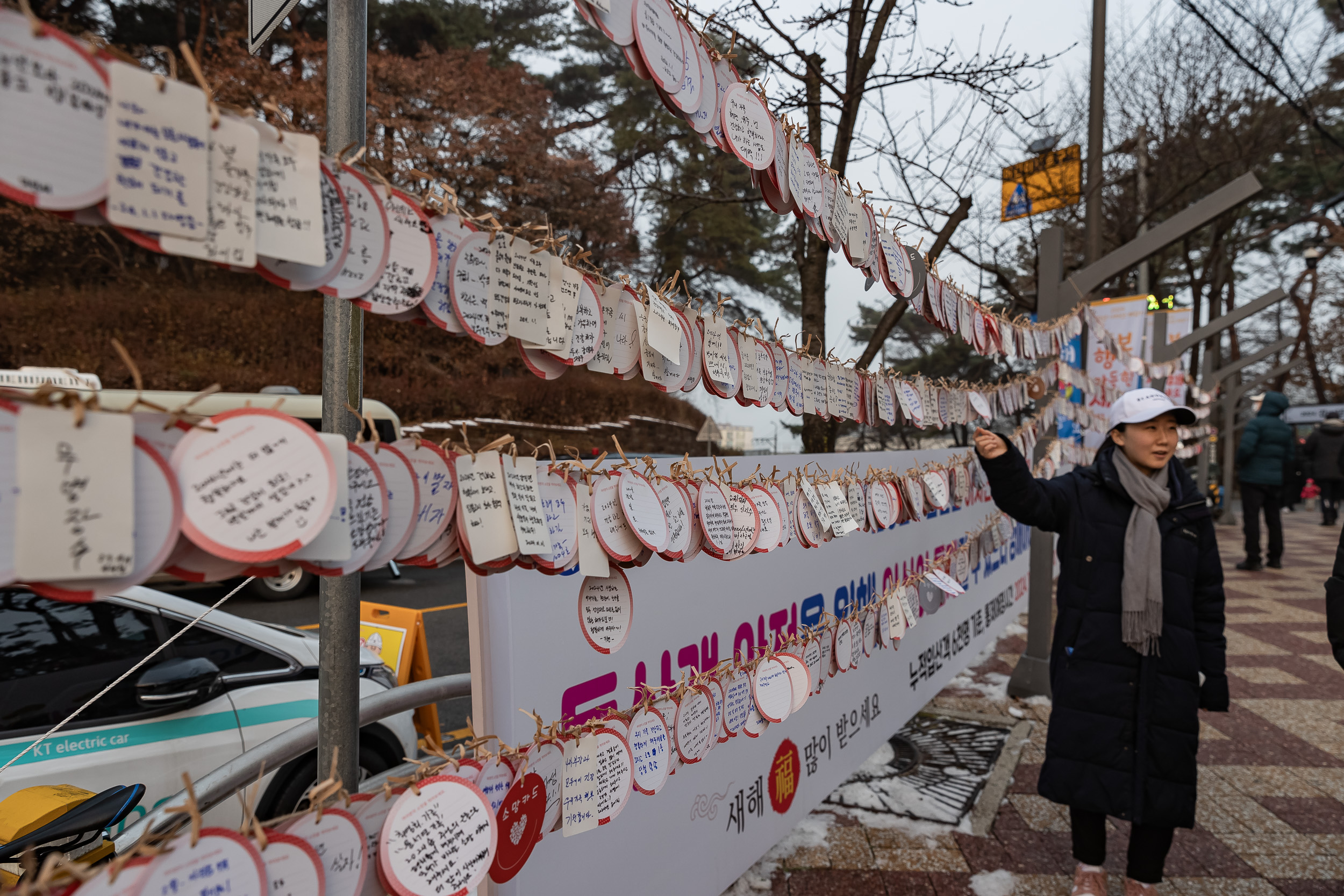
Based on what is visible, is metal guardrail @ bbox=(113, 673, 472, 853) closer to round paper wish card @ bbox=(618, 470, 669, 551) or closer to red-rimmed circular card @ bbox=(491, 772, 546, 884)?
red-rimmed circular card @ bbox=(491, 772, 546, 884)

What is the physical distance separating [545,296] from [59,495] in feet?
2.15

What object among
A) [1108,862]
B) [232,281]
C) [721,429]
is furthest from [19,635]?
[232,281]

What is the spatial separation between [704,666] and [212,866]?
1581mm

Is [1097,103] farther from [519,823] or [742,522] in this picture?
[519,823]

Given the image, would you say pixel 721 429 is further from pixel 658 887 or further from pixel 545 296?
pixel 545 296

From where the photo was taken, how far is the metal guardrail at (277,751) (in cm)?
105

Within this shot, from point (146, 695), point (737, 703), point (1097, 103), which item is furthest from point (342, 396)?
point (1097, 103)

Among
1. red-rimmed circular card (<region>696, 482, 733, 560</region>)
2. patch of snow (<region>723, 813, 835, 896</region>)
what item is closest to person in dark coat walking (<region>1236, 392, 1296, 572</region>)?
patch of snow (<region>723, 813, 835, 896</region>)

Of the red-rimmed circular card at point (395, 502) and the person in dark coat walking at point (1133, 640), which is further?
the person in dark coat walking at point (1133, 640)

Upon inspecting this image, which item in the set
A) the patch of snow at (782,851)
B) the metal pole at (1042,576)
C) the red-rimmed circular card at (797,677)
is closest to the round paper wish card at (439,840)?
the red-rimmed circular card at (797,677)

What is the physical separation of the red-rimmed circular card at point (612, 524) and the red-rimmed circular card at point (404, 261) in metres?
0.43

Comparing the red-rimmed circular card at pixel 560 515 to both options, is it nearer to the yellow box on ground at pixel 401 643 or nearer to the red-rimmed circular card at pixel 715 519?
the red-rimmed circular card at pixel 715 519

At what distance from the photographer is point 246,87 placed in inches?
525

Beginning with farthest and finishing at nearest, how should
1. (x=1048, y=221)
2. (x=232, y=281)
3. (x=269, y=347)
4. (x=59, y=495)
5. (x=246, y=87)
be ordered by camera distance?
(x=232, y=281)
(x=269, y=347)
(x=246, y=87)
(x=1048, y=221)
(x=59, y=495)
